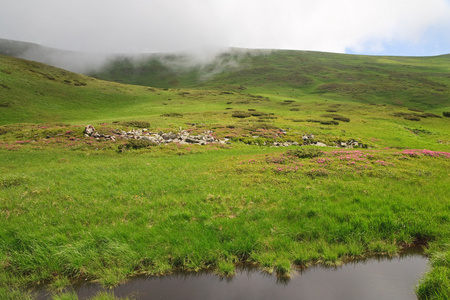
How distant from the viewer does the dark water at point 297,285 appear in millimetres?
6984

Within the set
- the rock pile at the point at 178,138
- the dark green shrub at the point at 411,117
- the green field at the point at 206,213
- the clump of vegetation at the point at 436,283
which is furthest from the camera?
the dark green shrub at the point at 411,117

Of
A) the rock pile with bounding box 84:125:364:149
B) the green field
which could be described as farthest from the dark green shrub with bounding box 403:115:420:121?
the green field

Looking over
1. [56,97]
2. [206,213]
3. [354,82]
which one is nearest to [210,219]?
[206,213]

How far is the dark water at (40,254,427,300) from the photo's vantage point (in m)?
6.98

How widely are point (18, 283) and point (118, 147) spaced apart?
22.7 m

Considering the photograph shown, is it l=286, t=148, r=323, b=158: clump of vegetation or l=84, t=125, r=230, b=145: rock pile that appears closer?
l=286, t=148, r=323, b=158: clump of vegetation

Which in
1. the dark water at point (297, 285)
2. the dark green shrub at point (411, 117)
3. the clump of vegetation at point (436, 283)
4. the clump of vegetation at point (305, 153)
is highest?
the dark green shrub at point (411, 117)

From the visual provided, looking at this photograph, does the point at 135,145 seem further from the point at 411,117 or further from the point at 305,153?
the point at 411,117

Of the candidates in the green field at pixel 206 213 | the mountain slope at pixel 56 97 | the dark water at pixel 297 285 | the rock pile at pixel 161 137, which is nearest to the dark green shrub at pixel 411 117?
the green field at pixel 206 213

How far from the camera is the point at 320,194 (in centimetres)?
1271

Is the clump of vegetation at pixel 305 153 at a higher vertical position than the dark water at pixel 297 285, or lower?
higher

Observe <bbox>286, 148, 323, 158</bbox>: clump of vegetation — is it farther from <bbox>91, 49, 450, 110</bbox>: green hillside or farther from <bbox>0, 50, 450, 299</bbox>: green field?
<bbox>91, 49, 450, 110</bbox>: green hillside

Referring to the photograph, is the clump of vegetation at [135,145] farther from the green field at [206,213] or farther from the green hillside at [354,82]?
the green hillside at [354,82]

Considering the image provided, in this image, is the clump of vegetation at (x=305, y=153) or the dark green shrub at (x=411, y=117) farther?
the dark green shrub at (x=411, y=117)
